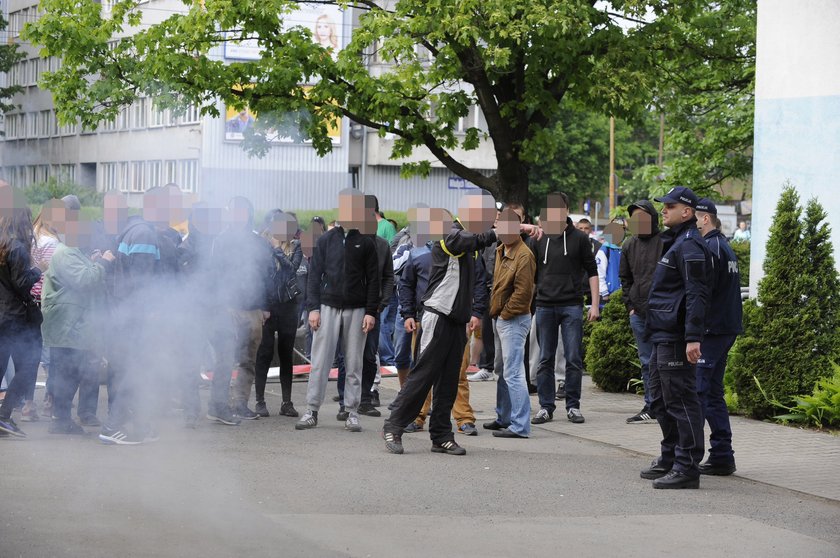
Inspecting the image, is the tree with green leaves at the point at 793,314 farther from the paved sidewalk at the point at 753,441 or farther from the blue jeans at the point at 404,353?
the blue jeans at the point at 404,353

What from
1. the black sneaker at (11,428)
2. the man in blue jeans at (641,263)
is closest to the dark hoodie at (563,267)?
the man in blue jeans at (641,263)

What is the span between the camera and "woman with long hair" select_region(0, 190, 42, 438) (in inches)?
356

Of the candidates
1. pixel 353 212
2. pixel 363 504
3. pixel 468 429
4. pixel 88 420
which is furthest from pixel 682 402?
pixel 88 420

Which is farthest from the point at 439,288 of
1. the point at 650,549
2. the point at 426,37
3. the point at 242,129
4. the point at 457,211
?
the point at 426,37

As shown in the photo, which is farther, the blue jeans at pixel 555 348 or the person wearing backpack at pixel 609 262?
the person wearing backpack at pixel 609 262

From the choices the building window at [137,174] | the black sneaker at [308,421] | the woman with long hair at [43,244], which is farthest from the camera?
the black sneaker at [308,421]

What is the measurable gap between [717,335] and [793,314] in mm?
3255

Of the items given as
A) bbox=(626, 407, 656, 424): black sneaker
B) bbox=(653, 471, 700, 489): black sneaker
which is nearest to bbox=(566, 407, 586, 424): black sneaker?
bbox=(626, 407, 656, 424): black sneaker

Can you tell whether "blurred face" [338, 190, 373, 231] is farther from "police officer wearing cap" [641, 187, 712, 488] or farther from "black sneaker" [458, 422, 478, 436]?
"police officer wearing cap" [641, 187, 712, 488]

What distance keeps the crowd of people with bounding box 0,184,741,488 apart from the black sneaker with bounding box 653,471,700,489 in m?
0.01

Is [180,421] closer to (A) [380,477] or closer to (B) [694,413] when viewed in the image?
(A) [380,477]

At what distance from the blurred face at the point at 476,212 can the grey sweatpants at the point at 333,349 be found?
1.51m

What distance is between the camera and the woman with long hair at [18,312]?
9.05 m

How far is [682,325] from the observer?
8383 millimetres
